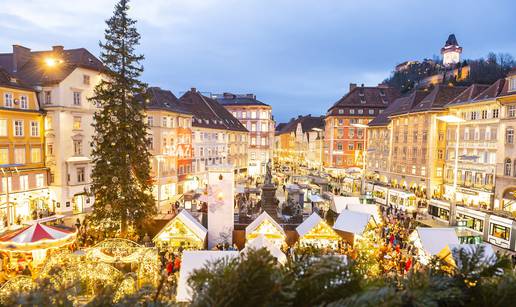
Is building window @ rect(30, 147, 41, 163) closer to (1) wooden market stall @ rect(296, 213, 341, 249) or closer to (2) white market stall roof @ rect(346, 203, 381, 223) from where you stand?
(1) wooden market stall @ rect(296, 213, 341, 249)

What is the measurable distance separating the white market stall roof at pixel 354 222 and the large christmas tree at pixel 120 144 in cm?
1156

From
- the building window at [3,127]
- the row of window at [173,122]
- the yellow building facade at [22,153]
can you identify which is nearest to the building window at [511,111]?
the row of window at [173,122]

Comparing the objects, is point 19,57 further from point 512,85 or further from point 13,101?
point 512,85

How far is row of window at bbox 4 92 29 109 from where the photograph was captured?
2732 cm

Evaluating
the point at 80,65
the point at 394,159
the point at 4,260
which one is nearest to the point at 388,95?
the point at 394,159

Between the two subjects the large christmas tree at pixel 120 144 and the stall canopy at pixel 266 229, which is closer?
the stall canopy at pixel 266 229

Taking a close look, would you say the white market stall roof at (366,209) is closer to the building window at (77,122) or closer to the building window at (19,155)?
the building window at (77,122)

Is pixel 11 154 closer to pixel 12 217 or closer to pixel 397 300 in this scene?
pixel 12 217

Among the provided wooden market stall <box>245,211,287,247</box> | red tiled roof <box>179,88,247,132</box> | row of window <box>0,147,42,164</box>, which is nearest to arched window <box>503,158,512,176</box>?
wooden market stall <box>245,211,287,247</box>

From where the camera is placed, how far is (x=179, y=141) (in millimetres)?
43844

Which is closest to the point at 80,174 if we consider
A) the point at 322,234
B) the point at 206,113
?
the point at 322,234

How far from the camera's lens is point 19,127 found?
Result: 28.5 metres

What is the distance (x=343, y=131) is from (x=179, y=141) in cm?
3384

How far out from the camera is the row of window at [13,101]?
2732 centimetres
